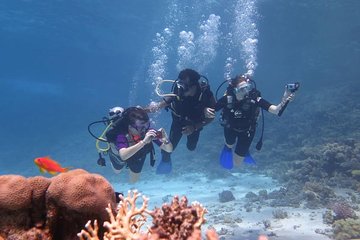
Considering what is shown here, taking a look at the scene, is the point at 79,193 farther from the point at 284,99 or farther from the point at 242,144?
the point at 242,144

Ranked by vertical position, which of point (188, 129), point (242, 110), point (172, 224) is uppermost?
point (242, 110)

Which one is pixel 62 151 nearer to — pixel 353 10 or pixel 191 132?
pixel 191 132

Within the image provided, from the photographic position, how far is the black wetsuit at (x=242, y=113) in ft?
28.4

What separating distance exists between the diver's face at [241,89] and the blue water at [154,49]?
1536 centimetres

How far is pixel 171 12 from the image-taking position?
37938 mm

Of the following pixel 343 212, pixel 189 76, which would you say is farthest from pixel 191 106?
pixel 343 212

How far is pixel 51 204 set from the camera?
3324 mm

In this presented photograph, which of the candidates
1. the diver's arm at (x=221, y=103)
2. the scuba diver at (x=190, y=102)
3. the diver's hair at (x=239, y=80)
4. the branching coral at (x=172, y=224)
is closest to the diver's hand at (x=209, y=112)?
the scuba diver at (x=190, y=102)

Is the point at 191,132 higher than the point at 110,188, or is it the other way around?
the point at 191,132

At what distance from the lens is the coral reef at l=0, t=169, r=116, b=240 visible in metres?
3.21

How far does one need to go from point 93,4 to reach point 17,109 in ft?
209

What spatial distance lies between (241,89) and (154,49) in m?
49.8

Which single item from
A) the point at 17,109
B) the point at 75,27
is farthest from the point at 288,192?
the point at 17,109

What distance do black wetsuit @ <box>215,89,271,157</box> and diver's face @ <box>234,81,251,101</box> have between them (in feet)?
0.40
